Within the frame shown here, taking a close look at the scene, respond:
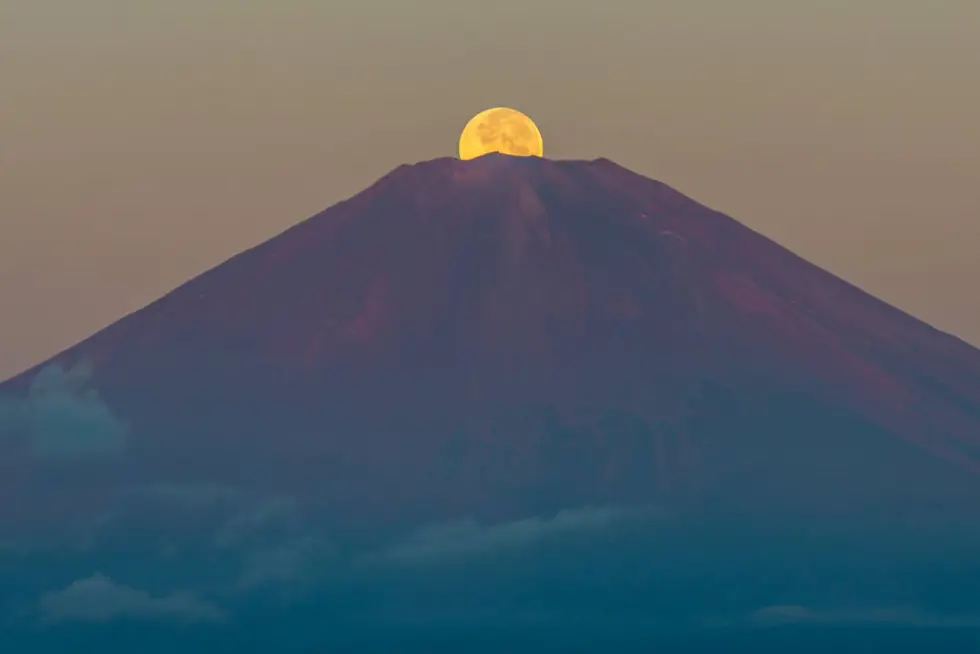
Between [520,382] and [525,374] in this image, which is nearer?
[520,382]

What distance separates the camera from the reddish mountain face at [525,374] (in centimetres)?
9894

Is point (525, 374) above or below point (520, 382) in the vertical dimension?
above

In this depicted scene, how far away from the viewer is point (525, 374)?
101m

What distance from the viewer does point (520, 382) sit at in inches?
3957

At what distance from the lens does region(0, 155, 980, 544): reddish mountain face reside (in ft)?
325

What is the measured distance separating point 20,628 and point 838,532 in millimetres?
35102

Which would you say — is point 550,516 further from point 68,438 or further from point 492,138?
point 68,438

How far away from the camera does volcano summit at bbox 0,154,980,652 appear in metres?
98.9

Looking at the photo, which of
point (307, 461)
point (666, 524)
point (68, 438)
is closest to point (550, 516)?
point (666, 524)

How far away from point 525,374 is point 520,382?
692mm

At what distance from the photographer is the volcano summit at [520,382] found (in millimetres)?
98938

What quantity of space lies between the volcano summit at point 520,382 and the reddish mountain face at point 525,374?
0.12 metres

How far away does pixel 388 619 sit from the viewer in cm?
9875

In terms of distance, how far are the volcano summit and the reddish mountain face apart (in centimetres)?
12
